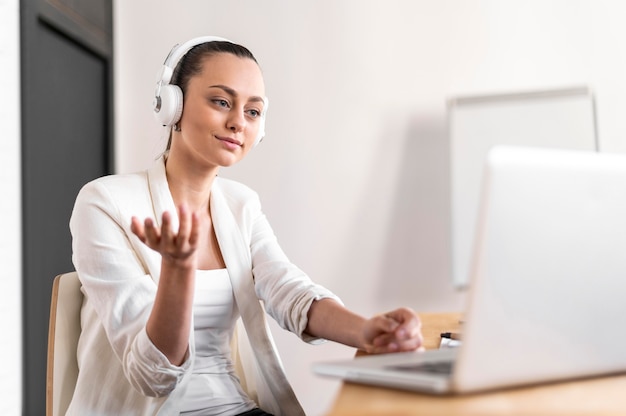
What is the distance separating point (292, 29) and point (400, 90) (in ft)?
1.90

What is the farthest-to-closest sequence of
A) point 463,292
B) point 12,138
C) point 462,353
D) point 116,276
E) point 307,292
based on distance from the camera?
point 463,292, point 12,138, point 307,292, point 116,276, point 462,353

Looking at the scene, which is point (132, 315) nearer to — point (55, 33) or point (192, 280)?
point (192, 280)

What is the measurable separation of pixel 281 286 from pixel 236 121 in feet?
1.14

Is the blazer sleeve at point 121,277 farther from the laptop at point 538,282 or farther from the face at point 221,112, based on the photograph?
the laptop at point 538,282

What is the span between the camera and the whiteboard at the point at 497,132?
3439 millimetres

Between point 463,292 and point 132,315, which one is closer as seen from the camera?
point 132,315

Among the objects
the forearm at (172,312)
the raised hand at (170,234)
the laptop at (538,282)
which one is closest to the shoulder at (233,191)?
the forearm at (172,312)

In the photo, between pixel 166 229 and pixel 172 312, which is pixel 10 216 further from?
pixel 166 229

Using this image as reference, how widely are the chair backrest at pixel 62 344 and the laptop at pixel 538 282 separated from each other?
73 cm

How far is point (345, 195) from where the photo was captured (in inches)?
146

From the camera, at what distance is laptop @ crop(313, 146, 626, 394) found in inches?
29.1

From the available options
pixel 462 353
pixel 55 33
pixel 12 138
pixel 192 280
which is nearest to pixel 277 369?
pixel 192 280

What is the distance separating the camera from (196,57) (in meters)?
1.70

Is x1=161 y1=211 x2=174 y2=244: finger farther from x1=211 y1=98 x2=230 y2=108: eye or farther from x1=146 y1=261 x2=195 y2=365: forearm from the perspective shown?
x1=211 y1=98 x2=230 y2=108: eye
